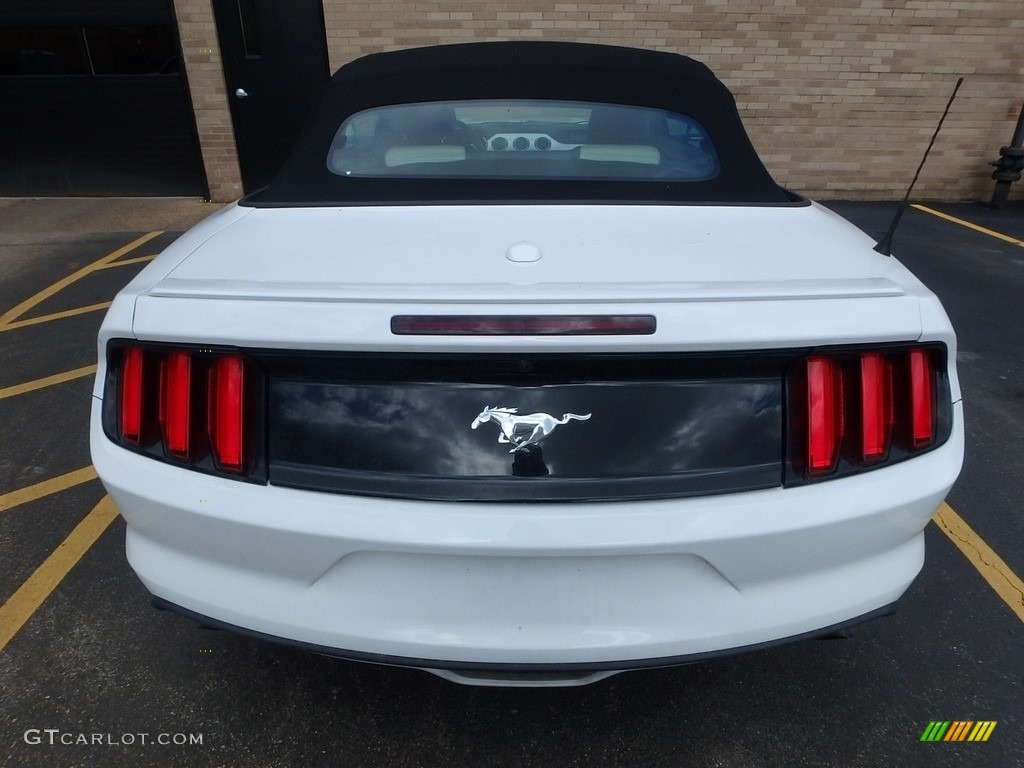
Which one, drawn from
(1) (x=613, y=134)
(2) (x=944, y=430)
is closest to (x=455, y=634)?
(2) (x=944, y=430)

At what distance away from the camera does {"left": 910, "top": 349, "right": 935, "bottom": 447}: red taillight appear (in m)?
1.49

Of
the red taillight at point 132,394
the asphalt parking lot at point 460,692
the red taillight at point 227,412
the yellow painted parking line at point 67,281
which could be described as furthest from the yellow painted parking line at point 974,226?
the yellow painted parking line at point 67,281

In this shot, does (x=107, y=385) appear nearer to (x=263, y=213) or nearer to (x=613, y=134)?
(x=263, y=213)

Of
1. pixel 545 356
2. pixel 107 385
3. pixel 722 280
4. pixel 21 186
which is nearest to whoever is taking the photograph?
pixel 545 356

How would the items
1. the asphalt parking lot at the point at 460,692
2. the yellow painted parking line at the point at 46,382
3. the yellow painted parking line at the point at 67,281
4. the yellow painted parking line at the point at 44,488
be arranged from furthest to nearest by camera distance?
the yellow painted parking line at the point at 67,281 < the yellow painted parking line at the point at 46,382 < the yellow painted parking line at the point at 44,488 < the asphalt parking lot at the point at 460,692

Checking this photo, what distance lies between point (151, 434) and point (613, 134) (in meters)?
1.84

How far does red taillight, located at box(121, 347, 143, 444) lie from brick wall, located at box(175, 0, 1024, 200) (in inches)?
303

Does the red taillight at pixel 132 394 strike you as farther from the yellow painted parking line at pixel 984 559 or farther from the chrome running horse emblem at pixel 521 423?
the yellow painted parking line at pixel 984 559

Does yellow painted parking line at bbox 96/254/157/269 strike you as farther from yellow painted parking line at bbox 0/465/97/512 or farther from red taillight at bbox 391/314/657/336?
red taillight at bbox 391/314/657/336

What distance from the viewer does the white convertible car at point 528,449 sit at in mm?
1377

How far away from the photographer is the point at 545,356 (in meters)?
1.36

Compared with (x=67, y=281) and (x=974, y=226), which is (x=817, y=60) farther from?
(x=67, y=281)

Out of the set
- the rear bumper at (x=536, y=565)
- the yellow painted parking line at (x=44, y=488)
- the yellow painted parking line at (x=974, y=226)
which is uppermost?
the rear bumper at (x=536, y=565)

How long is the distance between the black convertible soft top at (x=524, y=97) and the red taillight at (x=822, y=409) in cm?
87
